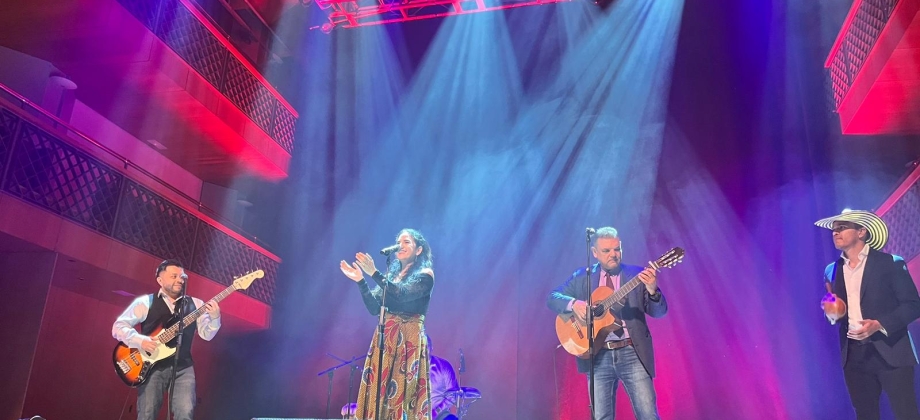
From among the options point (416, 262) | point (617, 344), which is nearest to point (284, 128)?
point (416, 262)

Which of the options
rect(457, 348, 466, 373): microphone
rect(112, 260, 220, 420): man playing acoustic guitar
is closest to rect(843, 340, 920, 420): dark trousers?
rect(112, 260, 220, 420): man playing acoustic guitar

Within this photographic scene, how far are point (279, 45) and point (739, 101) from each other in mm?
8658

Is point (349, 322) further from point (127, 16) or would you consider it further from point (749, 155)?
point (749, 155)

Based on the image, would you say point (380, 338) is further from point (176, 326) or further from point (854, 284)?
point (854, 284)

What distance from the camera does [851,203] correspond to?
8.48 meters

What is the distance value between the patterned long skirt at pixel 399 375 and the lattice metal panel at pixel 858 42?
608 cm

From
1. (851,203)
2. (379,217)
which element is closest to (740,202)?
(851,203)

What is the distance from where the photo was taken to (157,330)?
5.87 meters

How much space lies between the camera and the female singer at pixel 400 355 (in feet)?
15.9

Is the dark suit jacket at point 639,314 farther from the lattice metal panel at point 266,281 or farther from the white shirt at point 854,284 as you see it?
the lattice metal panel at point 266,281

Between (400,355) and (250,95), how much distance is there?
829cm

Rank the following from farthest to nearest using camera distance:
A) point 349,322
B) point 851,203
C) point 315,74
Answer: point 315,74 → point 349,322 → point 851,203

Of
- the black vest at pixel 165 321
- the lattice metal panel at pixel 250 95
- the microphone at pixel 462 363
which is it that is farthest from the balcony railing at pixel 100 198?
the microphone at pixel 462 363

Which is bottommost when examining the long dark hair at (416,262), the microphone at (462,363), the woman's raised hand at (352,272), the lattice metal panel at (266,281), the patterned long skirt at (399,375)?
the patterned long skirt at (399,375)
